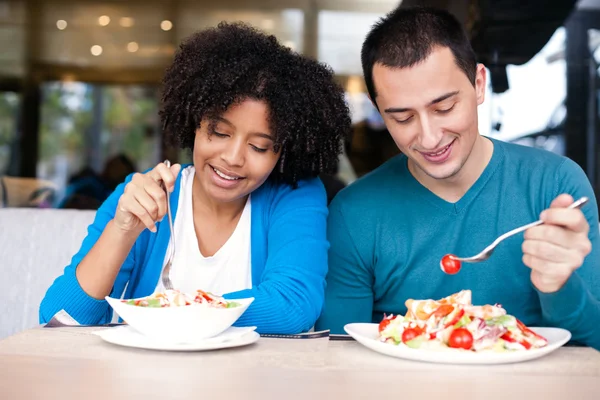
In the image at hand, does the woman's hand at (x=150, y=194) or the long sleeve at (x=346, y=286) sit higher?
the woman's hand at (x=150, y=194)

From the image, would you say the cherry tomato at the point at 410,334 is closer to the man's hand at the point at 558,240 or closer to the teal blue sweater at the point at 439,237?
the man's hand at the point at 558,240

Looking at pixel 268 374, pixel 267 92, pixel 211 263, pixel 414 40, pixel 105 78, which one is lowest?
pixel 268 374

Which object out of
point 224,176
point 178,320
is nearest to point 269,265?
point 224,176

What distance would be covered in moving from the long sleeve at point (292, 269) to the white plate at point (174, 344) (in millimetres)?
155

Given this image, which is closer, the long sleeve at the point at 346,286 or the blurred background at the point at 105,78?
the long sleeve at the point at 346,286

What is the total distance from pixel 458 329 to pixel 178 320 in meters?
0.41

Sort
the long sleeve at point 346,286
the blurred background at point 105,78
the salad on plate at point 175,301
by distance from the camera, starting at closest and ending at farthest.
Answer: the salad on plate at point 175,301, the long sleeve at point 346,286, the blurred background at point 105,78

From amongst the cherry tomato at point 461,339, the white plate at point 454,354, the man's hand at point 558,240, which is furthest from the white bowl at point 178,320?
the man's hand at point 558,240

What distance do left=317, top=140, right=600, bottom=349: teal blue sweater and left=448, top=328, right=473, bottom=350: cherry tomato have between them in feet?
1.74

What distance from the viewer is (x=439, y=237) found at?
165cm

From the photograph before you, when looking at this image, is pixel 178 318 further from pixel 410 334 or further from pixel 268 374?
pixel 410 334

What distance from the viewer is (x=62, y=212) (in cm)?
230

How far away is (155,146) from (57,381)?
4.53 m

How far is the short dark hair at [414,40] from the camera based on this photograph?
5.20ft
